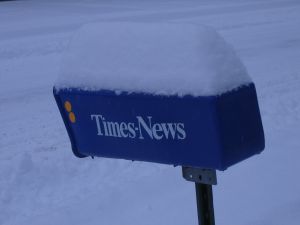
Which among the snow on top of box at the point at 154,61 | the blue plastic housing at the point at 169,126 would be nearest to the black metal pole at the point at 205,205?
the blue plastic housing at the point at 169,126

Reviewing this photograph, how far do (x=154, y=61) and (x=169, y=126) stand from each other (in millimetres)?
208

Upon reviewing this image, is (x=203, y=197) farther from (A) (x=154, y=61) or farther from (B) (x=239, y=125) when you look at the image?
(A) (x=154, y=61)

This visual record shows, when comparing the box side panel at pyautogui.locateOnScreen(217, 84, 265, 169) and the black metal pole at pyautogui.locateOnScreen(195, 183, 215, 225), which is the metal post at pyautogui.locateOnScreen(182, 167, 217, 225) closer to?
the black metal pole at pyautogui.locateOnScreen(195, 183, 215, 225)

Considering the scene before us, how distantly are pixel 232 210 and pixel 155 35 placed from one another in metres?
1.89

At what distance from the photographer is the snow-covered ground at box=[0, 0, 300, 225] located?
147 inches

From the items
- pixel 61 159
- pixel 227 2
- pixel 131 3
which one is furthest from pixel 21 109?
pixel 131 3

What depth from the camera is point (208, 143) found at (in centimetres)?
188

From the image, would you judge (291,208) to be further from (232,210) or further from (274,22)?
(274,22)

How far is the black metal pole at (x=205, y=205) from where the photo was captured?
2.09 metres

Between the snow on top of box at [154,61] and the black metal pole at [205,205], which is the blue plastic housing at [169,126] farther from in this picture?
the black metal pole at [205,205]

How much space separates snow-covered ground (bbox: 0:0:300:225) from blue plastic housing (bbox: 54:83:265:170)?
1.60 meters

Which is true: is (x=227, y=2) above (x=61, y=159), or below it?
below

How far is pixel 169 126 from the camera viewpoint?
194 cm

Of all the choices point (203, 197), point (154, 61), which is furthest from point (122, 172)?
point (154, 61)
